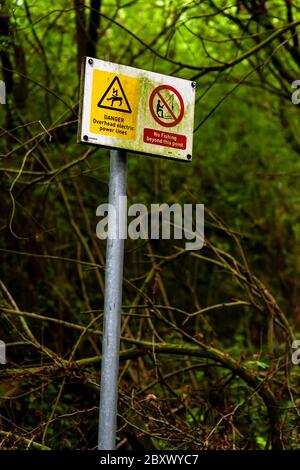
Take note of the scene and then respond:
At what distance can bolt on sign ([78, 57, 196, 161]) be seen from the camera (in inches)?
94.7

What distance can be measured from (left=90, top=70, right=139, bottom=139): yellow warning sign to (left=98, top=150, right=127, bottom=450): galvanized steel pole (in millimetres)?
84

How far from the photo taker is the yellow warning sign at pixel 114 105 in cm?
241

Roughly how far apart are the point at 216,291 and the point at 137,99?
5877 millimetres

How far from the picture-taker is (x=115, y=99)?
2463mm

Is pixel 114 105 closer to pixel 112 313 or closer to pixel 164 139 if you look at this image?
pixel 164 139

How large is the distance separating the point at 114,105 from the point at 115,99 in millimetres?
25

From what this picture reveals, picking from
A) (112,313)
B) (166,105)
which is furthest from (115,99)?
(112,313)

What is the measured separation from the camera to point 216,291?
27.1 feet

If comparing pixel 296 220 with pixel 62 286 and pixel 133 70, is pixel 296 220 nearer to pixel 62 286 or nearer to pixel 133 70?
pixel 62 286

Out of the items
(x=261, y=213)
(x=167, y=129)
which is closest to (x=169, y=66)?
(x=261, y=213)

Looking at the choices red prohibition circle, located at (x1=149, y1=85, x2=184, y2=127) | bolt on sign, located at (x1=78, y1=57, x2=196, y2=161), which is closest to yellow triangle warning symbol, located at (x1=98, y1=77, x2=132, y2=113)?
bolt on sign, located at (x1=78, y1=57, x2=196, y2=161)

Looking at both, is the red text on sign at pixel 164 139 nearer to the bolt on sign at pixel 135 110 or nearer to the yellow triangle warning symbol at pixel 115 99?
the bolt on sign at pixel 135 110

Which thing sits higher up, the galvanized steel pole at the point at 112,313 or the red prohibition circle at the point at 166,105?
the red prohibition circle at the point at 166,105

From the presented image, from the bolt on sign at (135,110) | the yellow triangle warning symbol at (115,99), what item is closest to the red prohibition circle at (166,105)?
the bolt on sign at (135,110)
